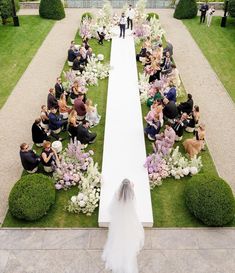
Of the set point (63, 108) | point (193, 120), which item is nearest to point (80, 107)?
point (63, 108)

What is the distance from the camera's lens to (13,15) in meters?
26.7

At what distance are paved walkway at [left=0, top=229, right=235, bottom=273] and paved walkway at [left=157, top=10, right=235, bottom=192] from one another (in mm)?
2854

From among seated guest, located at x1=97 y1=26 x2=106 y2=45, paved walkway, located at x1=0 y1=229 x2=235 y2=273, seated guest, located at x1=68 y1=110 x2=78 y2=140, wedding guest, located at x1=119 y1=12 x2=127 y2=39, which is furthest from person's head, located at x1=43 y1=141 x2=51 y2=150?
wedding guest, located at x1=119 y1=12 x2=127 y2=39

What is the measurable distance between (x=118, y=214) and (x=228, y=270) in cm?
349

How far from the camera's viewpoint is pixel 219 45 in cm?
2422

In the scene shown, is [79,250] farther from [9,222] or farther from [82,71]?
[82,71]

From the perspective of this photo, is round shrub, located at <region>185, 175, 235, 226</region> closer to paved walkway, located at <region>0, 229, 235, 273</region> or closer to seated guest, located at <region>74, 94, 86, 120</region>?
paved walkway, located at <region>0, 229, 235, 273</region>

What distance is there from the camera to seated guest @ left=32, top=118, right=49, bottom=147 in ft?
44.8

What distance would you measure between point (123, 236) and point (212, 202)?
3.20 meters

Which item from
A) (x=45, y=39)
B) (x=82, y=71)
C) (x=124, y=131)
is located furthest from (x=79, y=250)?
(x=45, y=39)

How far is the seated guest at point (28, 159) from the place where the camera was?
12.3 meters

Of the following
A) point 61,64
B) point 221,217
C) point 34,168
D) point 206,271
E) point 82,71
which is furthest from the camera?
point 61,64

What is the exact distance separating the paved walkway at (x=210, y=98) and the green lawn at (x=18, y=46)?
8.57 meters

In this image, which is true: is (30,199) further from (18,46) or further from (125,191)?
(18,46)
